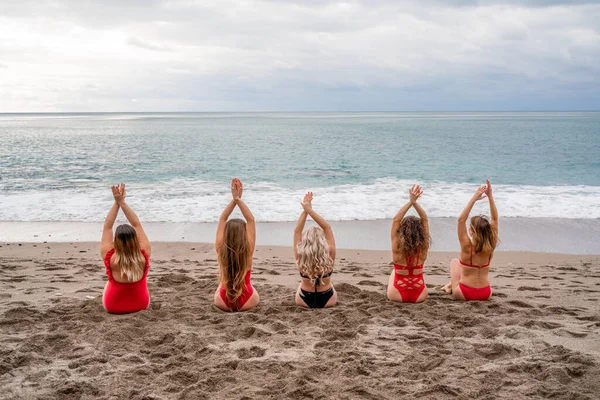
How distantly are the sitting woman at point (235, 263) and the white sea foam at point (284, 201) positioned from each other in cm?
741

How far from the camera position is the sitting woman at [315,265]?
5.64 metres

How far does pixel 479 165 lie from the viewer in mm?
28031

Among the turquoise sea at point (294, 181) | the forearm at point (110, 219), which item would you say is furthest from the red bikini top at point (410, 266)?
the turquoise sea at point (294, 181)

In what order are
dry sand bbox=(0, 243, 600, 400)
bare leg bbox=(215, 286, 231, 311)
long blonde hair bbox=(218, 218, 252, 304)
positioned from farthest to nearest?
bare leg bbox=(215, 286, 231, 311) < long blonde hair bbox=(218, 218, 252, 304) < dry sand bbox=(0, 243, 600, 400)

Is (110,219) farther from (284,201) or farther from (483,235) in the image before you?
(284,201)

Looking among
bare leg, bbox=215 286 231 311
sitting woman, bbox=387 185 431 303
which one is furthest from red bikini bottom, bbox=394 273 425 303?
bare leg, bbox=215 286 231 311

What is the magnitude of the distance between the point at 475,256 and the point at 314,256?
2.13 meters

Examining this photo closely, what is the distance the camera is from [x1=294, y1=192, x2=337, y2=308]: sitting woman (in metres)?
5.64

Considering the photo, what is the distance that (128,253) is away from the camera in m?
5.29

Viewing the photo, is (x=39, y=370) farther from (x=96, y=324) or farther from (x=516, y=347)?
(x=516, y=347)

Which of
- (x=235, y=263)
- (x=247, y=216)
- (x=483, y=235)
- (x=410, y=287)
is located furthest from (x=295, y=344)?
(x=483, y=235)

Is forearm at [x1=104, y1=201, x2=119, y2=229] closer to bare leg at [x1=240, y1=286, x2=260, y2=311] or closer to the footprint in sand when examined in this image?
bare leg at [x1=240, y1=286, x2=260, y2=311]

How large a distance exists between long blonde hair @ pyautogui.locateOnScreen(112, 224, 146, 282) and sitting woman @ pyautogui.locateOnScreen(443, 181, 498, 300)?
401 centimetres

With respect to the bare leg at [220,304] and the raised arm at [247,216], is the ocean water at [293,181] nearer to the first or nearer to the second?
the raised arm at [247,216]
